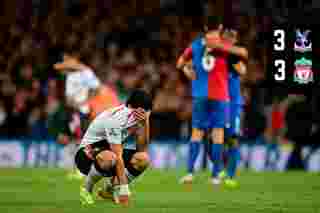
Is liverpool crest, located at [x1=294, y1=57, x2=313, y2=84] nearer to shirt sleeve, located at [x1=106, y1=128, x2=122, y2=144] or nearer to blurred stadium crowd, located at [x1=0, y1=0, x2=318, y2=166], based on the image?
shirt sleeve, located at [x1=106, y1=128, x2=122, y2=144]

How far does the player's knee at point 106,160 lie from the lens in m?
10.6

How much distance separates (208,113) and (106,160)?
5154mm

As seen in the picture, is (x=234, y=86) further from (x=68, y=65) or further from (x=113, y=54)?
(x=113, y=54)

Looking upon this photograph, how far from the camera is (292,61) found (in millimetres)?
12734

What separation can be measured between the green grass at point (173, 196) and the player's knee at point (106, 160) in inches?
17.7

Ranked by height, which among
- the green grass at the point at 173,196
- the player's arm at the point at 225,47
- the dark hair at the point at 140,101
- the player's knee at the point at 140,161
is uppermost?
the player's arm at the point at 225,47

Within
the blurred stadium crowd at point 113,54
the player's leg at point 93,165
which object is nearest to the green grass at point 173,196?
the player's leg at point 93,165

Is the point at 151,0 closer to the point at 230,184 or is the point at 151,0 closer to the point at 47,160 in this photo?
the point at 47,160

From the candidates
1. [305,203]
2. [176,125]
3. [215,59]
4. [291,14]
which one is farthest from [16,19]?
[305,203]

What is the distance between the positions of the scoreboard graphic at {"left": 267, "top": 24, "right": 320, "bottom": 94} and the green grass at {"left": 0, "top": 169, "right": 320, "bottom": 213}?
→ 4.88 feet

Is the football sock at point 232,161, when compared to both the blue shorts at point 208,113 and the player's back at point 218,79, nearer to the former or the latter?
the blue shorts at point 208,113

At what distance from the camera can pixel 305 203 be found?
11.5 meters

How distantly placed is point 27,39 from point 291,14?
524 inches

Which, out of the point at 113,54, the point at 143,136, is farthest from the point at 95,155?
the point at 113,54
